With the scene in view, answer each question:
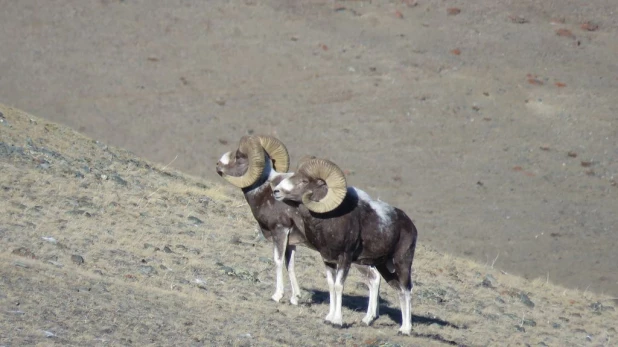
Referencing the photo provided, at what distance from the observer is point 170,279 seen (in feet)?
60.7

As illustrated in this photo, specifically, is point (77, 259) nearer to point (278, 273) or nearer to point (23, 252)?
point (23, 252)

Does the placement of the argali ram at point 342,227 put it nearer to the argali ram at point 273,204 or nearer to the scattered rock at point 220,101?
the argali ram at point 273,204

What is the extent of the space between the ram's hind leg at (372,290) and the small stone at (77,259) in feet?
14.4

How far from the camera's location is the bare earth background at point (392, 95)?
37.6 meters

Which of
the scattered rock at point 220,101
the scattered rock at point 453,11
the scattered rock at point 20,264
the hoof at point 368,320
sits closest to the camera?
the scattered rock at point 20,264

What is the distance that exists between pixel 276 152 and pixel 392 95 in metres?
27.4

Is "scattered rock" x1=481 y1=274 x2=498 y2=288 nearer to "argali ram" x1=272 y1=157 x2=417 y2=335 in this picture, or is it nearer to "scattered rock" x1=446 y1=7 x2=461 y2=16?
"argali ram" x1=272 y1=157 x2=417 y2=335

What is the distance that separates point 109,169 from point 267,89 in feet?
65.0

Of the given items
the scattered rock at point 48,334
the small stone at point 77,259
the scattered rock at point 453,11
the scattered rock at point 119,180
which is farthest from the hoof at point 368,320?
the scattered rock at point 453,11

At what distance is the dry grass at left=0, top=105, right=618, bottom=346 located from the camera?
14791 mm

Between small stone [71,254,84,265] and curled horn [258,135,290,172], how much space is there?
342 centimetres

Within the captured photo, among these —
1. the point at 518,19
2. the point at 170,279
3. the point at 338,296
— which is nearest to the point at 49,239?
the point at 170,279

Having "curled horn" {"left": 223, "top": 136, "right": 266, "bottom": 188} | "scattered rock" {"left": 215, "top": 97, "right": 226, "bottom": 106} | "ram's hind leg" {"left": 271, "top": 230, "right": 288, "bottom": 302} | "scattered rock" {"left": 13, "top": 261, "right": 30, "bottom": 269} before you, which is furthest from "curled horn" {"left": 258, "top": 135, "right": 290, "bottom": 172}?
"scattered rock" {"left": 215, "top": 97, "right": 226, "bottom": 106}

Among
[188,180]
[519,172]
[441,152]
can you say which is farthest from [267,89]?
[188,180]
